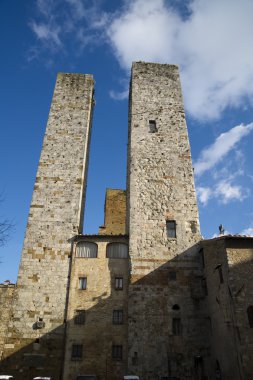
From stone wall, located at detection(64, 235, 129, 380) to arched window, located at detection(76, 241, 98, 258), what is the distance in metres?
0.17

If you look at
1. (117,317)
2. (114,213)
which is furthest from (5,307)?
(114,213)

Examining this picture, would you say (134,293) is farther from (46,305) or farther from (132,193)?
(132,193)

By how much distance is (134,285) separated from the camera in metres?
16.3

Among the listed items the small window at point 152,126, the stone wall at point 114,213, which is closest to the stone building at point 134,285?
the small window at point 152,126

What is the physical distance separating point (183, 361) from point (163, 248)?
5475mm

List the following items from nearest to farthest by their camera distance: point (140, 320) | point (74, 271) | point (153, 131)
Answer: point (140, 320) < point (74, 271) < point (153, 131)

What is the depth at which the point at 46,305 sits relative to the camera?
53.1ft

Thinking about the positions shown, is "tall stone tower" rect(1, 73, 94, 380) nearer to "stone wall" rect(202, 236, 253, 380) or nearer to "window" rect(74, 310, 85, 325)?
"window" rect(74, 310, 85, 325)

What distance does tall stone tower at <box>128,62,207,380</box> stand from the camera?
1495 centimetres

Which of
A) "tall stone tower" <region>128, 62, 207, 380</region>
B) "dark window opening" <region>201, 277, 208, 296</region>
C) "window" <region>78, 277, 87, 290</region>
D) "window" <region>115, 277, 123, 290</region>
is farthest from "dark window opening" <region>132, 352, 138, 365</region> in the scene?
"dark window opening" <region>201, 277, 208, 296</region>

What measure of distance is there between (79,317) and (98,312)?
0.98 meters

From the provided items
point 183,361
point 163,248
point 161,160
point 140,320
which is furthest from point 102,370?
point 161,160

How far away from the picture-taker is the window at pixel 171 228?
58.8ft

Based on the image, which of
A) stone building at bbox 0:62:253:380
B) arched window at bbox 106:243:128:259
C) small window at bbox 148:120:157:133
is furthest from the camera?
small window at bbox 148:120:157:133
